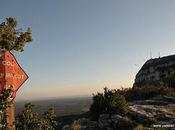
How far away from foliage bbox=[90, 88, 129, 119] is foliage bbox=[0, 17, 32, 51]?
21.0 metres

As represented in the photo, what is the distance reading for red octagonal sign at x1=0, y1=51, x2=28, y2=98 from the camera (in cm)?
564

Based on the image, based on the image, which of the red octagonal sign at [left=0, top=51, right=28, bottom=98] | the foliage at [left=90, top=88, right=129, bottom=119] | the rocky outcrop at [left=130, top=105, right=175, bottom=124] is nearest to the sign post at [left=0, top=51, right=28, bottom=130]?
the red octagonal sign at [left=0, top=51, right=28, bottom=98]

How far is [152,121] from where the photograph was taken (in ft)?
83.6

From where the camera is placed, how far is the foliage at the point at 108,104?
27891 millimetres

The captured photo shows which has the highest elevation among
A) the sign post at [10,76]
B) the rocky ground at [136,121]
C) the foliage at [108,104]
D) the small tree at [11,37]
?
the small tree at [11,37]

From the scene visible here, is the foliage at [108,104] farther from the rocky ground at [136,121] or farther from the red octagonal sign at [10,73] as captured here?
the red octagonal sign at [10,73]

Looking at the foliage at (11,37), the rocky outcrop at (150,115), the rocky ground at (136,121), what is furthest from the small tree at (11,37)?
the rocky outcrop at (150,115)

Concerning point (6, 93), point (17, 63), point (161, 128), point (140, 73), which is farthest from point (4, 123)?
point (140, 73)

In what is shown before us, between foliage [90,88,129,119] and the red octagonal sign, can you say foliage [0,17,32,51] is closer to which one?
the red octagonal sign

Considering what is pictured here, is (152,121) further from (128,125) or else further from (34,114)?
(34,114)

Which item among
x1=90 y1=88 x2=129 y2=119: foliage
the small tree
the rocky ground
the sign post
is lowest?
the rocky ground

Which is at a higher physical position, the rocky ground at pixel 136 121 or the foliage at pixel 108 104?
the foliage at pixel 108 104

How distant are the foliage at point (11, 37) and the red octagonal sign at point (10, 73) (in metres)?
1.27

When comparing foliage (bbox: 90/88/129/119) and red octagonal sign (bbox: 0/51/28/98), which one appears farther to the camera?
foliage (bbox: 90/88/129/119)
